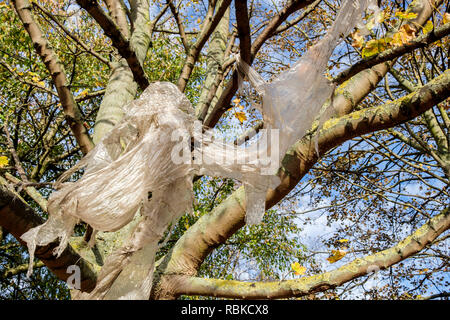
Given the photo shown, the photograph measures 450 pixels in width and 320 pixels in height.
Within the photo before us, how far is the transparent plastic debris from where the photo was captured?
4.60 ft

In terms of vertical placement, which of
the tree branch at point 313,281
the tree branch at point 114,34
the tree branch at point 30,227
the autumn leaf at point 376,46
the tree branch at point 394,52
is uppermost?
the autumn leaf at point 376,46

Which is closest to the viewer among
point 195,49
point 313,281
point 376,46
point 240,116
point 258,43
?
point 313,281

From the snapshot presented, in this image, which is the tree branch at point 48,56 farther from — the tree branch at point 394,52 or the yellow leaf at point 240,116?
the tree branch at point 394,52

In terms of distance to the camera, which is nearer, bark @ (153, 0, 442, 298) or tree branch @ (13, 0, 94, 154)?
bark @ (153, 0, 442, 298)

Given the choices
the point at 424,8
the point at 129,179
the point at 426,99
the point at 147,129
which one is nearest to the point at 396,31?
the point at 424,8

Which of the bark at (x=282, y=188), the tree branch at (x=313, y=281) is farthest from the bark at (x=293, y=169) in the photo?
the tree branch at (x=313, y=281)

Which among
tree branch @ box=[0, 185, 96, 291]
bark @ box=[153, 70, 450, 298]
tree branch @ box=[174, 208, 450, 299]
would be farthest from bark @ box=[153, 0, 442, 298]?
tree branch @ box=[0, 185, 96, 291]

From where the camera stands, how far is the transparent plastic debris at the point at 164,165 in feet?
4.60

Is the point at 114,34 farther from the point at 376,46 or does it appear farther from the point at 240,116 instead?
the point at 376,46

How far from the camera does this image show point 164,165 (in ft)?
4.82

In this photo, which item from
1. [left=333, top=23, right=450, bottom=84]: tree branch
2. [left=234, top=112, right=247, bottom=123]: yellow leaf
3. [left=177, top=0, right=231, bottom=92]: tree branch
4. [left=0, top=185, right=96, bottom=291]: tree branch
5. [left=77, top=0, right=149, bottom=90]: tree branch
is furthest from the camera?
[left=234, top=112, right=247, bottom=123]: yellow leaf

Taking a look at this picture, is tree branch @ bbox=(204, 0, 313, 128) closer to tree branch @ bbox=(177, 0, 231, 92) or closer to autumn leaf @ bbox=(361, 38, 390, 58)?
tree branch @ bbox=(177, 0, 231, 92)

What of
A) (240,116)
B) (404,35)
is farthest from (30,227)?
(404,35)
